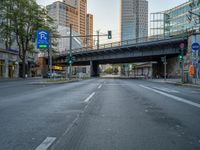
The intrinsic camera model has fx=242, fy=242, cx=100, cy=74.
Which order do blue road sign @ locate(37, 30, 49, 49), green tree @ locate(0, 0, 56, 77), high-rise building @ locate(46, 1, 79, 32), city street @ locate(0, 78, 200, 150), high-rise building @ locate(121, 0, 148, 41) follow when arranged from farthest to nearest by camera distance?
high-rise building @ locate(121, 0, 148, 41) → high-rise building @ locate(46, 1, 79, 32) → green tree @ locate(0, 0, 56, 77) → blue road sign @ locate(37, 30, 49, 49) → city street @ locate(0, 78, 200, 150)

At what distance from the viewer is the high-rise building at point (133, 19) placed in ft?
266

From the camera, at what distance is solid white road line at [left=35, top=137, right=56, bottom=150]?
409 centimetres

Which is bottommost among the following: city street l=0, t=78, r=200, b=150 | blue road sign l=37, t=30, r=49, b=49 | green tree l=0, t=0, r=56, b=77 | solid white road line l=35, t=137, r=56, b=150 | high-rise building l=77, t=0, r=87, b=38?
city street l=0, t=78, r=200, b=150

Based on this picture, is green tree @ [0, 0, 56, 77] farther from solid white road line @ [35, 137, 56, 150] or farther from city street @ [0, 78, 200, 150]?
solid white road line @ [35, 137, 56, 150]

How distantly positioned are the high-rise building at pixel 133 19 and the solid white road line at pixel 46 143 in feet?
252

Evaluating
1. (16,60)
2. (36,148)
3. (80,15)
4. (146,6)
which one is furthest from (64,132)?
(146,6)

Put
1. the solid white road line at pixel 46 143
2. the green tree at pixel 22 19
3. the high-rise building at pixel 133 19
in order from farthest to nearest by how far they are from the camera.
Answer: the high-rise building at pixel 133 19
the green tree at pixel 22 19
the solid white road line at pixel 46 143

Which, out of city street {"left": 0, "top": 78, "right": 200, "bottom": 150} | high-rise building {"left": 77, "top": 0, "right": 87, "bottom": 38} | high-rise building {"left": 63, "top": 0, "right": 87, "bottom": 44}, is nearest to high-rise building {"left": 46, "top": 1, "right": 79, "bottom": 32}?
high-rise building {"left": 63, "top": 0, "right": 87, "bottom": 44}

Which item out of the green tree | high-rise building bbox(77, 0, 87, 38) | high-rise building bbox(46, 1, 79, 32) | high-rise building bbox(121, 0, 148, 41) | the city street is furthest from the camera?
high-rise building bbox(121, 0, 148, 41)

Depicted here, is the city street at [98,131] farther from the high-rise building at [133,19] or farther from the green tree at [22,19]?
the high-rise building at [133,19]

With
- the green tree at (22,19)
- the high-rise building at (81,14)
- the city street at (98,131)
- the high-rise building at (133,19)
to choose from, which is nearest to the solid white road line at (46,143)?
the city street at (98,131)

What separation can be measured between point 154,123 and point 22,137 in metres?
3.23

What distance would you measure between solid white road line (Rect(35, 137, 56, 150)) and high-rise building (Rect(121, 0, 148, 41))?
76767 millimetres

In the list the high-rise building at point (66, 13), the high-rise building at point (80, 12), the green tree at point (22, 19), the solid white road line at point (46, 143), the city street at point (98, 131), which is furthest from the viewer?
the high-rise building at point (66, 13)
